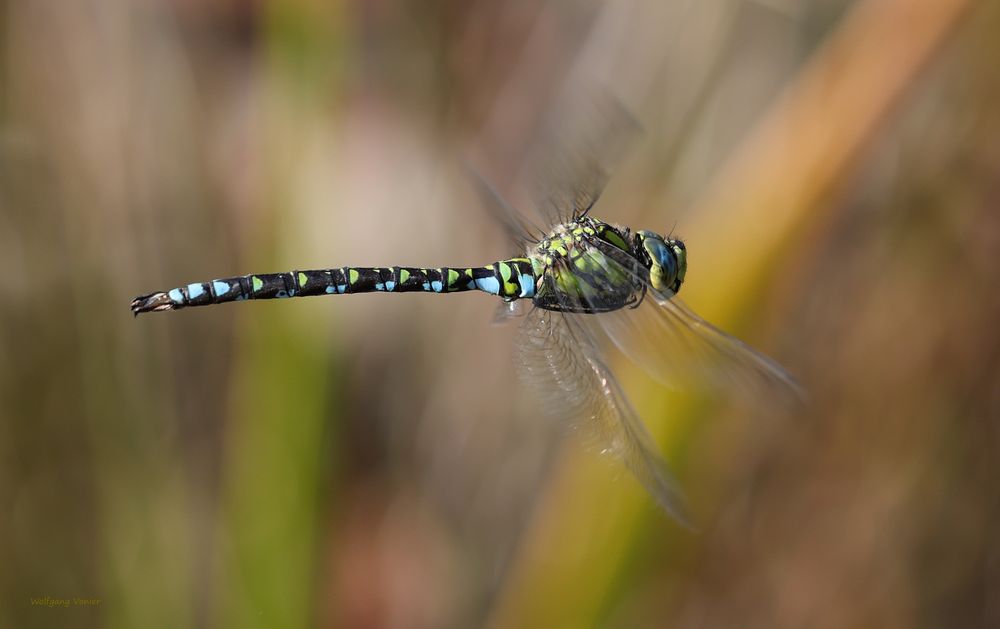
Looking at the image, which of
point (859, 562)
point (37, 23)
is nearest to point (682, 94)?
point (859, 562)

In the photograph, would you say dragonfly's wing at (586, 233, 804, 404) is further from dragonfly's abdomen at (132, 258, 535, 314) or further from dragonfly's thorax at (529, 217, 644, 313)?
dragonfly's abdomen at (132, 258, 535, 314)

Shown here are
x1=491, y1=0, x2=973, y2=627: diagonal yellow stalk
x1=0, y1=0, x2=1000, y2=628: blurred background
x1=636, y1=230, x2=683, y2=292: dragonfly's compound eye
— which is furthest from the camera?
x1=0, y1=0, x2=1000, y2=628: blurred background

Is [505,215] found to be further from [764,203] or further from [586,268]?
[764,203]

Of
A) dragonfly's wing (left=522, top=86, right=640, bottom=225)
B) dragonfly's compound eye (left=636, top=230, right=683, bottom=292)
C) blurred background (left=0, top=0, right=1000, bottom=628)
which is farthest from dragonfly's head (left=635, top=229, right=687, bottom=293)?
blurred background (left=0, top=0, right=1000, bottom=628)

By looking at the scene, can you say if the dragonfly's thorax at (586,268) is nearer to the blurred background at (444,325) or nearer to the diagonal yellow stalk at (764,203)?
the diagonal yellow stalk at (764,203)

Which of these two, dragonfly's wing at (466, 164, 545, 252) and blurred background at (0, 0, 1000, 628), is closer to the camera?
dragonfly's wing at (466, 164, 545, 252)

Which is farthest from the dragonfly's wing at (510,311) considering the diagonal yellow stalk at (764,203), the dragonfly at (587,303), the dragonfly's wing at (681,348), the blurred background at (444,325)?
the blurred background at (444,325)
